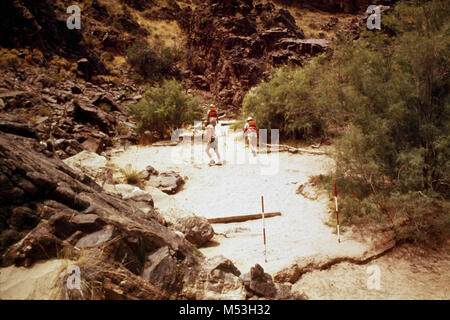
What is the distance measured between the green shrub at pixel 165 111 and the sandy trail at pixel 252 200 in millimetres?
1868

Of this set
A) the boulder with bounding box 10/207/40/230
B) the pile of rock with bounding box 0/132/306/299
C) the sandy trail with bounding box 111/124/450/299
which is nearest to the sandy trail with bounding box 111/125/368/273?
the sandy trail with bounding box 111/124/450/299

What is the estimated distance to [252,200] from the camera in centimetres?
642

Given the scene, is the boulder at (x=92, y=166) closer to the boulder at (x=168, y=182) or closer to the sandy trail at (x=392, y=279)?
the boulder at (x=168, y=182)

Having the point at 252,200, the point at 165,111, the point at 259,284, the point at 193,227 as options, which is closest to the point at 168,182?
the point at 252,200

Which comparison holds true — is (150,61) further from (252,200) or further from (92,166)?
(252,200)

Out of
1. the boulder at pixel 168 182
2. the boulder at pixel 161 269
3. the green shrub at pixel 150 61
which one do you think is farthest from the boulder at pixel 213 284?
the green shrub at pixel 150 61

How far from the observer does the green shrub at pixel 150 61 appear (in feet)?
79.1

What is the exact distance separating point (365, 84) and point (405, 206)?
2437mm

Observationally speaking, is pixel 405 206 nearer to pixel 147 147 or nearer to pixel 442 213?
pixel 442 213

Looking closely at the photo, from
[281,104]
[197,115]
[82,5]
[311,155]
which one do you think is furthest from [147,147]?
[82,5]

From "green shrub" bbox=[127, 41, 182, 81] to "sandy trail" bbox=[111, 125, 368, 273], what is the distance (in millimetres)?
15451

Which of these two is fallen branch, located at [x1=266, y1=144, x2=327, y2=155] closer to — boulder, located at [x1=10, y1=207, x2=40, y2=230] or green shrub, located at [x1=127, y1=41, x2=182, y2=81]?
boulder, located at [x1=10, y1=207, x2=40, y2=230]

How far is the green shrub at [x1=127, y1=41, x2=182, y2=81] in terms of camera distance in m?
24.1

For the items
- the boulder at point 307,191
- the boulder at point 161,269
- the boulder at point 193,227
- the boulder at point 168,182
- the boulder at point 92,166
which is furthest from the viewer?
the boulder at point 168,182
